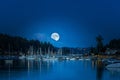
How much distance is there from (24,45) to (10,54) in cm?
729

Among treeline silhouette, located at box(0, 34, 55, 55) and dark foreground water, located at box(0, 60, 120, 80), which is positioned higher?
treeline silhouette, located at box(0, 34, 55, 55)

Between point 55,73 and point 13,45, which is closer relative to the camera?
point 55,73

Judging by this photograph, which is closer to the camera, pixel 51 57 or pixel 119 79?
pixel 119 79

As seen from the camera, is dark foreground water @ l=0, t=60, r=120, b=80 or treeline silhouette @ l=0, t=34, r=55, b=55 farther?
treeline silhouette @ l=0, t=34, r=55, b=55

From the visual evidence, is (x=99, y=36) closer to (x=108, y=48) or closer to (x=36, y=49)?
(x=108, y=48)

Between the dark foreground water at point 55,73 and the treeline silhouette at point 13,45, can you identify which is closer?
the dark foreground water at point 55,73

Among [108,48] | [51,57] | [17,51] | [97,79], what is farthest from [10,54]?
[97,79]

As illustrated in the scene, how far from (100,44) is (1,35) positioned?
4407 cm

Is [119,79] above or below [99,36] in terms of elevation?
below

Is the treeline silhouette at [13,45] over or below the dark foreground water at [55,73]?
over

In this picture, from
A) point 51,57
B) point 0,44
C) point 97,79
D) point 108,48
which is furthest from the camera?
point 108,48

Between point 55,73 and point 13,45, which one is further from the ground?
point 13,45

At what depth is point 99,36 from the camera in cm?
17462

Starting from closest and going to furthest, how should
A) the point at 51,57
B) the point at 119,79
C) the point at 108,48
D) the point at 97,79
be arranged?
the point at 119,79 < the point at 97,79 < the point at 51,57 < the point at 108,48
